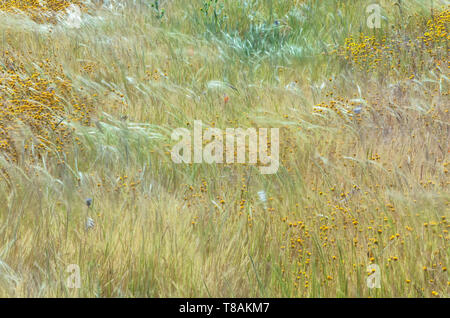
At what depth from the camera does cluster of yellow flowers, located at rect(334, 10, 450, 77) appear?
4.35 metres

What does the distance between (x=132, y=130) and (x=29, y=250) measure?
4.19 feet

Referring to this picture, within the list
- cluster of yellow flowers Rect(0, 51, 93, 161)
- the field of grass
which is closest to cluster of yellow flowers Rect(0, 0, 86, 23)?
the field of grass

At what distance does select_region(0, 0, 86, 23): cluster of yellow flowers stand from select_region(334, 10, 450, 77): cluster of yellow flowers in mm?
3252

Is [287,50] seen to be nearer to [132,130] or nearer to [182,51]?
[182,51]

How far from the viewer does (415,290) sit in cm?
204

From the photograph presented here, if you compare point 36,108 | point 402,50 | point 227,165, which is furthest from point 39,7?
point 402,50

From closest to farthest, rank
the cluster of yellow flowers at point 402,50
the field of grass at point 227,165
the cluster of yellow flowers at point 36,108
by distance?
the field of grass at point 227,165 < the cluster of yellow flowers at point 36,108 < the cluster of yellow flowers at point 402,50

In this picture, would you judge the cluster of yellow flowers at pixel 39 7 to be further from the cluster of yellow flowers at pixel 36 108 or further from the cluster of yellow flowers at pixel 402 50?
the cluster of yellow flowers at pixel 402 50

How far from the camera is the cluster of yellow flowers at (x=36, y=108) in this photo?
10.3 ft

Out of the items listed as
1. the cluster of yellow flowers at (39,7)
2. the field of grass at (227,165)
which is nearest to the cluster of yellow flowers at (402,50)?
the field of grass at (227,165)

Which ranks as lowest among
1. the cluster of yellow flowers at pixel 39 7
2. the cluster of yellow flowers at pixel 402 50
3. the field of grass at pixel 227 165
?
the field of grass at pixel 227 165

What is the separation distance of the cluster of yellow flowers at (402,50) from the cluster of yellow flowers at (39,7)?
10.7 ft

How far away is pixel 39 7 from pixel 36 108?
2736 millimetres
